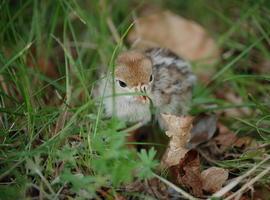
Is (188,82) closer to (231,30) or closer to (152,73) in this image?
(152,73)

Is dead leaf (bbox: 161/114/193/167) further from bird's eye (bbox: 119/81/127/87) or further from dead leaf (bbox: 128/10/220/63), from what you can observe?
dead leaf (bbox: 128/10/220/63)

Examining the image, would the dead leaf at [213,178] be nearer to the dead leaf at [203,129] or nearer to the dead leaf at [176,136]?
the dead leaf at [176,136]

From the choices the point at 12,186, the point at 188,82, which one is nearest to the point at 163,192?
the point at 12,186

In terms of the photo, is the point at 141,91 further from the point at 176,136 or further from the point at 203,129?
the point at 203,129

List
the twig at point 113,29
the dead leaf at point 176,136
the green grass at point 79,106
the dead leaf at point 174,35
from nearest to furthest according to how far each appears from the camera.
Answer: the green grass at point 79,106 < the dead leaf at point 176,136 < the twig at point 113,29 < the dead leaf at point 174,35

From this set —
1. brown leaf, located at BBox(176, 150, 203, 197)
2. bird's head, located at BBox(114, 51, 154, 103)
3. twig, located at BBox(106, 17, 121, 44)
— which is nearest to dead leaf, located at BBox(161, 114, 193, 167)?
brown leaf, located at BBox(176, 150, 203, 197)

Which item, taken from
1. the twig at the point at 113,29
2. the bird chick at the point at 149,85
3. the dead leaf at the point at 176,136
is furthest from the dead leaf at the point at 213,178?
the twig at the point at 113,29

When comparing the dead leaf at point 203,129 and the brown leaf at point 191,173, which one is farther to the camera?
the dead leaf at point 203,129
